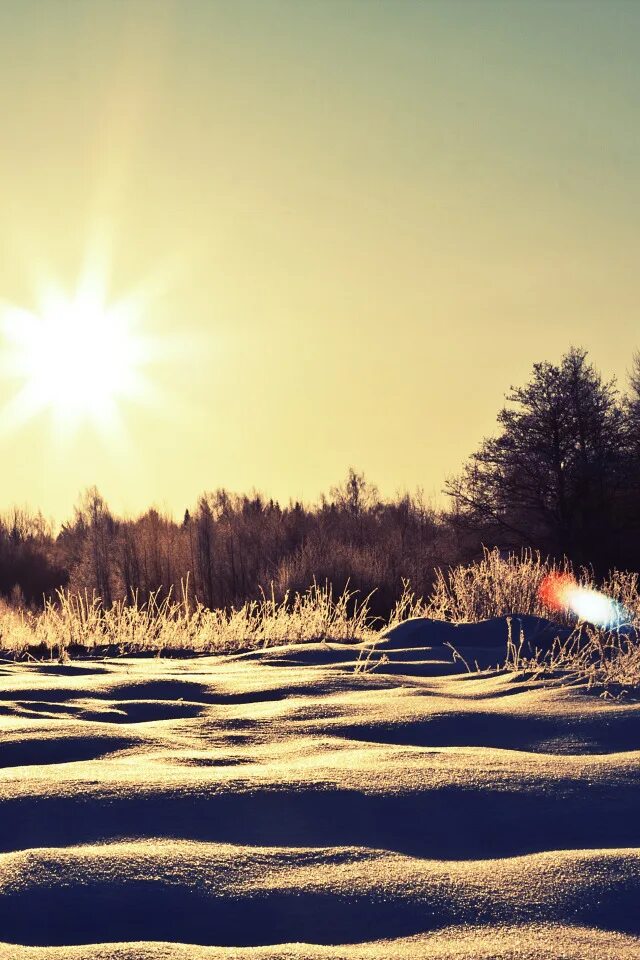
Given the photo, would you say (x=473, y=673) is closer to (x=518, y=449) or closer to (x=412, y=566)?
(x=412, y=566)

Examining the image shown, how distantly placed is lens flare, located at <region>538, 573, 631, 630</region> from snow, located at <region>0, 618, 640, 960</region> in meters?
6.15

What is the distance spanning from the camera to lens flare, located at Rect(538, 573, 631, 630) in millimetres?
11227

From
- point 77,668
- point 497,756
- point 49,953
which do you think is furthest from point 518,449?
point 49,953

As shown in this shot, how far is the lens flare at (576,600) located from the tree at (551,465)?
45.5ft

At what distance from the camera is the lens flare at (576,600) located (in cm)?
1123

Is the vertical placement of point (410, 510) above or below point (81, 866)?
above

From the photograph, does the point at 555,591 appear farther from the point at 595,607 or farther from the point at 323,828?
the point at 323,828

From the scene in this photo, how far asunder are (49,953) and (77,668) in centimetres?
606

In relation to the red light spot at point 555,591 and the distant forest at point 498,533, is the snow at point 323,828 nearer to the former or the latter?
the red light spot at point 555,591

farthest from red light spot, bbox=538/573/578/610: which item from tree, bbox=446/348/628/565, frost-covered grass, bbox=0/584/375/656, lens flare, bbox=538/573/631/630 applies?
tree, bbox=446/348/628/565

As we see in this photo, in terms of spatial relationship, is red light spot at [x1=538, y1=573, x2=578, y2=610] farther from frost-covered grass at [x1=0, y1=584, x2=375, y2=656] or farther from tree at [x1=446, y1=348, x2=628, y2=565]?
tree at [x1=446, y1=348, x2=628, y2=565]

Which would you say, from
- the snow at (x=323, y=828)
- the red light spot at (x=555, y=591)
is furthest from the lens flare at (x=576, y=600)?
the snow at (x=323, y=828)

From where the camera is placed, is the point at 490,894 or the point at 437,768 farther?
the point at 437,768

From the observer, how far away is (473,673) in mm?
6867
